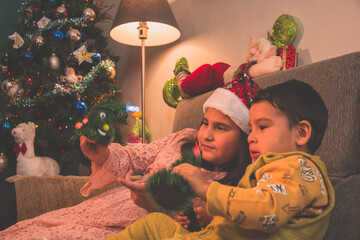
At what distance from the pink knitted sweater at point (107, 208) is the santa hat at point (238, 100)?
8.2 inches

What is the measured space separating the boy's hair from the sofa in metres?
0.04

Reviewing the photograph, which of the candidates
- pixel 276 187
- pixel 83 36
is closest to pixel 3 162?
pixel 83 36

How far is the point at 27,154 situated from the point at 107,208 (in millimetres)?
1398

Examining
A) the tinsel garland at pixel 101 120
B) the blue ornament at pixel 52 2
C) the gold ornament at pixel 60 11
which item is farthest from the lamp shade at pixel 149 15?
the tinsel garland at pixel 101 120

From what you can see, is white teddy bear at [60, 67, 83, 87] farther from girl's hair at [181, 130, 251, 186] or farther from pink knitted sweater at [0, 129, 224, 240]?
girl's hair at [181, 130, 251, 186]

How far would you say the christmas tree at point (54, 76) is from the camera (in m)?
2.40

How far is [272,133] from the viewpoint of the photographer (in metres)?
0.81

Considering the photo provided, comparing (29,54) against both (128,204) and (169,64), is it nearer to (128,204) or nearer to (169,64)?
(169,64)

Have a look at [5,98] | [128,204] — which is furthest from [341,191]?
[5,98]

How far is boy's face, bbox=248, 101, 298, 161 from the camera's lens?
801 millimetres

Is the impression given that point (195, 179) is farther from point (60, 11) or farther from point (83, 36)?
point (60, 11)

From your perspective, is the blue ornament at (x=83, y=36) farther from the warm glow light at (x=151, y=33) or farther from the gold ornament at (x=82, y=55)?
the warm glow light at (x=151, y=33)

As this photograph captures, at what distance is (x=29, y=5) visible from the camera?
264 cm

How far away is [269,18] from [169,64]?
0.97 m
